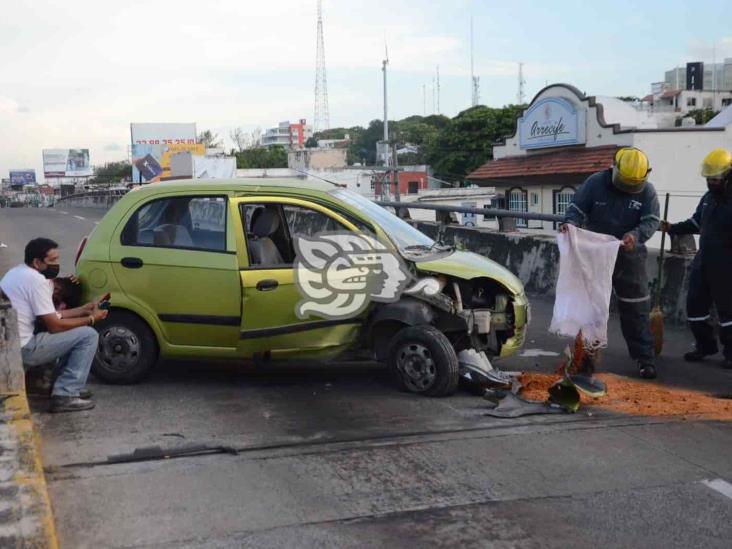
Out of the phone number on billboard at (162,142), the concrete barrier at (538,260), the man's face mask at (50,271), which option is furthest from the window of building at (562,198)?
the phone number on billboard at (162,142)

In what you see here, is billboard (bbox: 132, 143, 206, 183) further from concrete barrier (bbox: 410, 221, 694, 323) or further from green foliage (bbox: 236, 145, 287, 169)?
concrete barrier (bbox: 410, 221, 694, 323)

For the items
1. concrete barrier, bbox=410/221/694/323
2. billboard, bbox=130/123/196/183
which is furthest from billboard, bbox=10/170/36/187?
concrete barrier, bbox=410/221/694/323

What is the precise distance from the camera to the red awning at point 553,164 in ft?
115

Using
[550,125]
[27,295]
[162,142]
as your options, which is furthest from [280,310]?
[162,142]

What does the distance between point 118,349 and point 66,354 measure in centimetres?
62

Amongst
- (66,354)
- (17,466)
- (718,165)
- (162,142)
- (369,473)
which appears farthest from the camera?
(162,142)

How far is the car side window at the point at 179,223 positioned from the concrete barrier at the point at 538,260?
333cm

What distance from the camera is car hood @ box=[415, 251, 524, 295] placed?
6605 mm

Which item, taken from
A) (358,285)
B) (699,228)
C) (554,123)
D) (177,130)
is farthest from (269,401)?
(177,130)

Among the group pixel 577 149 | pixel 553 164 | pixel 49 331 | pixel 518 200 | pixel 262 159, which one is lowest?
pixel 49 331

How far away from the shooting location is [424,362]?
21.0ft

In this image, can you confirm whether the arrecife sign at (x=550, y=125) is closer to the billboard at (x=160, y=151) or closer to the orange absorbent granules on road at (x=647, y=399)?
the orange absorbent granules on road at (x=647, y=399)

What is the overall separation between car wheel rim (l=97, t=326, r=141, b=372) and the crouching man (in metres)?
0.45

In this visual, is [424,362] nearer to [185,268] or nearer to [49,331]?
[185,268]
